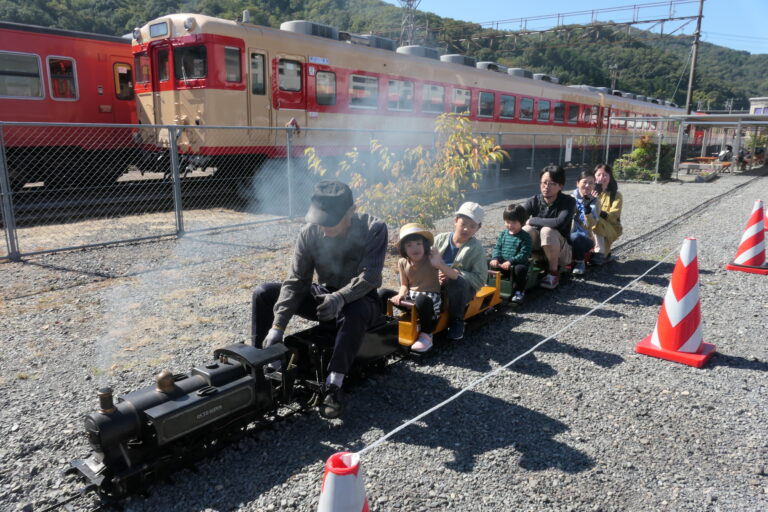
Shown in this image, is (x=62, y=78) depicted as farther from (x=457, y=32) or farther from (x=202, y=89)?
(x=457, y=32)

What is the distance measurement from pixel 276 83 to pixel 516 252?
23.3 ft

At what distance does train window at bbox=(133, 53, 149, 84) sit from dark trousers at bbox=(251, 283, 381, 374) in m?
9.75

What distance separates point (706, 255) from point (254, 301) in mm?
6610

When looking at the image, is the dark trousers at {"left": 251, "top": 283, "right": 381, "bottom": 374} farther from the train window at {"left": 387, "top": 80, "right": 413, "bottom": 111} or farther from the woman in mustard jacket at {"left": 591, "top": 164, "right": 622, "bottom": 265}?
the train window at {"left": 387, "top": 80, "right": 413, "bottom": 111}

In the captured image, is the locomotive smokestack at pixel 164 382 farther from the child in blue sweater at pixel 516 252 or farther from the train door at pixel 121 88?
the train door at pixel 121 88

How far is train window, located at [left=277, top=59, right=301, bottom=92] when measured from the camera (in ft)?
34.9

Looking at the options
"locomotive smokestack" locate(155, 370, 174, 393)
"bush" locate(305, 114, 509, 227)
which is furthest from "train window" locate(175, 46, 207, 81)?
"locomotive smokestack" locate(155, 370, 174, 393)

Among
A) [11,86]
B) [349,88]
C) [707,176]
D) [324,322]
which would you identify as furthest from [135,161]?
[707,176]

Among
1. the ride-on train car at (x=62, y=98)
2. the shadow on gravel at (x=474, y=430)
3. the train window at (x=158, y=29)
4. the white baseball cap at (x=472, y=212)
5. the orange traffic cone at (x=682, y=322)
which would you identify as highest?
the train window at (x=158, y=29)

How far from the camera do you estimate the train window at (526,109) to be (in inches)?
715

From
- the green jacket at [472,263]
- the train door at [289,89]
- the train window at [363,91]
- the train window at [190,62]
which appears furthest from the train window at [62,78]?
the green jacket at [472,263]

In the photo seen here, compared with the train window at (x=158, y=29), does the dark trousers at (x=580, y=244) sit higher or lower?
lower

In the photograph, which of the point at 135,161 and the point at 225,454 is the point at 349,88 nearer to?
the point at 135,161

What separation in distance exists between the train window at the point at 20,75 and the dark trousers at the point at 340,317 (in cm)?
1017
